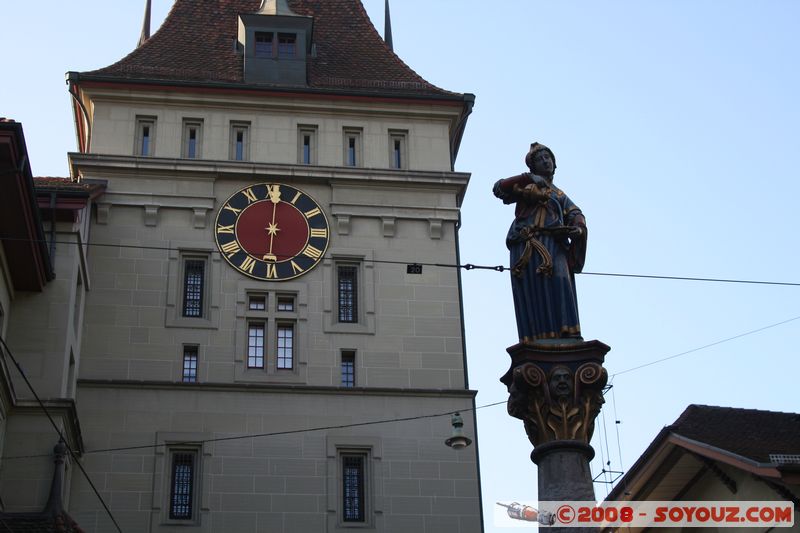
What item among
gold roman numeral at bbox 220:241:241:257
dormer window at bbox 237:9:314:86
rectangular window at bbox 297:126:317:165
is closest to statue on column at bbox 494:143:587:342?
gold roman numeral at bbox 220:241:241:257

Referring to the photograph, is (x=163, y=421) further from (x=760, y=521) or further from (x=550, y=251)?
(x=550, y=251)

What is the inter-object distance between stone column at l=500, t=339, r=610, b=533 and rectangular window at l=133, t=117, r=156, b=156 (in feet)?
73.7

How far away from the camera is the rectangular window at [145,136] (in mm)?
34594

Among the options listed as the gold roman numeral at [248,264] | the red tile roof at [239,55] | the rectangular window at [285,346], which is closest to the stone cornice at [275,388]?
the rectangular window at [285,346]

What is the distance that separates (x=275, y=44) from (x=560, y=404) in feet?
84.4

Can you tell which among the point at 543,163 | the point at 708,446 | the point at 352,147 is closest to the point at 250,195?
the point at 352,147

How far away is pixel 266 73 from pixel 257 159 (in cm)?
316

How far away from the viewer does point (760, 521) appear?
21.2 metres

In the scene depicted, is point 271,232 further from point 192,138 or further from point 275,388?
point 275,388

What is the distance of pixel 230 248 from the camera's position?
109 ft

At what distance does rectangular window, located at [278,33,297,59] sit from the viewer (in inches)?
1462

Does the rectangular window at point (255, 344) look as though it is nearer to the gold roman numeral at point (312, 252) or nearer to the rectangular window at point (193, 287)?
the rectangular window at point (193, 287)

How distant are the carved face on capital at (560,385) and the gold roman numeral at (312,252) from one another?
2020 centimetres

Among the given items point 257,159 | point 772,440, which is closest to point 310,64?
point 257,159
